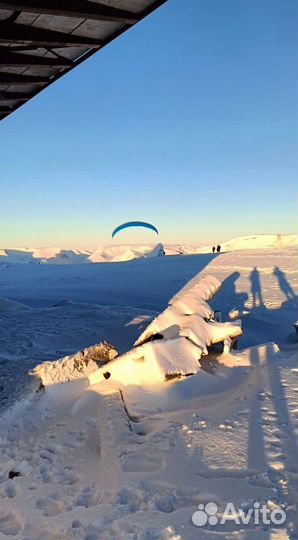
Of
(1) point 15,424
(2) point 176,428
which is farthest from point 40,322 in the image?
(2) point 176,428

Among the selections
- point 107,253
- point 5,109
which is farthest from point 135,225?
point 107,253

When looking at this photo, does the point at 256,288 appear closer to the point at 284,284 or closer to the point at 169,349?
the point at 284,284

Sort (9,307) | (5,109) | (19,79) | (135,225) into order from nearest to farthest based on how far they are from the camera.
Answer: (19,79)
(5,109)
(9,307)
(135,225)

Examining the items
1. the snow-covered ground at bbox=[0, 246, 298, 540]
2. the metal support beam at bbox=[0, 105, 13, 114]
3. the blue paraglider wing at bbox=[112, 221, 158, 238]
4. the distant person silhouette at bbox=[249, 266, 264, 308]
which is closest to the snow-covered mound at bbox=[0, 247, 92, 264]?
the blue paraglider wing at bbox=[112, 221, 158, 238]

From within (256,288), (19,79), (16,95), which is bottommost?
(256,288)

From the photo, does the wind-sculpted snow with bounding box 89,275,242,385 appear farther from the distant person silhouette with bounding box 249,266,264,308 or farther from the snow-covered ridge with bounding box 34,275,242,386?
the distant person silhouette with bounding box 249,266,264,308

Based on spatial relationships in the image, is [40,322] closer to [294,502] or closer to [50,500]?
[50,500]
